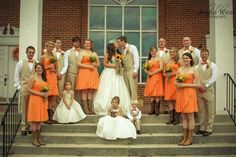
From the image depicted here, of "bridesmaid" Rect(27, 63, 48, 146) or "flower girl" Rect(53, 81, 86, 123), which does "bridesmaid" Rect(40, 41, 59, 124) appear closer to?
"flower girl" Rect(53, 81, 86, 123)

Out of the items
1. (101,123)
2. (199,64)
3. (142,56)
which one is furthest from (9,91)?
(199,64)

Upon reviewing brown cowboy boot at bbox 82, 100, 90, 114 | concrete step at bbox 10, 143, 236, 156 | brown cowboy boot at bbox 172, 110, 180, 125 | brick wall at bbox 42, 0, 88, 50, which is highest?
brick wall at bbox 42, 0, 88, 50

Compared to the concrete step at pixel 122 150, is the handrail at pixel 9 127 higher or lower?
higher

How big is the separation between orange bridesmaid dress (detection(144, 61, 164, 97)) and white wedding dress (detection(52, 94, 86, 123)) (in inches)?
65.8

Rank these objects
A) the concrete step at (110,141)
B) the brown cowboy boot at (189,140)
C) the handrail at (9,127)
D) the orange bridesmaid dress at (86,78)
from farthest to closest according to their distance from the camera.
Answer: the orange bridesmaid dress at (86,78) → the concrete step at (110,141) → the brown cowboy boot at (189,140) → the handrail at (9,127)

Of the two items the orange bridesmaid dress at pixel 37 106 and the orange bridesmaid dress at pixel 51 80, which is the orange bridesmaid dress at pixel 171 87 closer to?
the orange bridesmaid dress at pixel 51 80

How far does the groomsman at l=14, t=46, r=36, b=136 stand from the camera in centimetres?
937

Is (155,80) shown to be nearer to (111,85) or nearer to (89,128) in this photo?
(111,85)

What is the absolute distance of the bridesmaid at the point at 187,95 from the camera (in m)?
8.90

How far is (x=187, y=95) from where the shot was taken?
899 centimetres

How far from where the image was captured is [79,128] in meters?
9.66

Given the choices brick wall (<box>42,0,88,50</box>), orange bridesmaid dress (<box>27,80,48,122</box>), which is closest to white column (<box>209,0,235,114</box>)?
orange bridesmaid dress (<box>27,80,48,122</box>)

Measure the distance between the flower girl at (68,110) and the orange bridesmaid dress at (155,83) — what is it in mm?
1671

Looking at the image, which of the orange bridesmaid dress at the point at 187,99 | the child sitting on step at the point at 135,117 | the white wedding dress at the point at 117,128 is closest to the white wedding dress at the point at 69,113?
the white wedding dress at the point at 117,128
